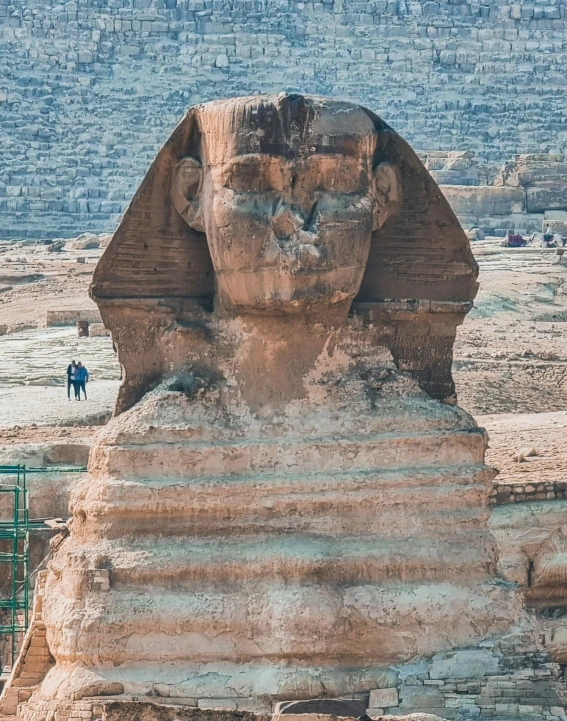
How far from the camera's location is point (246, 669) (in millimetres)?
10266

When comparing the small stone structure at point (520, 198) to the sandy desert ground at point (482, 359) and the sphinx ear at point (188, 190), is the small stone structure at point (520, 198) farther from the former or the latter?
the sphinx ear at point (188, 190)

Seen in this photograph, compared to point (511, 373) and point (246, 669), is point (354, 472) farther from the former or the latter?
point (511, 373)

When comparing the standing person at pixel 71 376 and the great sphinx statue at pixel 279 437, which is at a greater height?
the great sphinx statue at pixel 279 437

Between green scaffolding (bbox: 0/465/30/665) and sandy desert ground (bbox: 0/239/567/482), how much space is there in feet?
6.02

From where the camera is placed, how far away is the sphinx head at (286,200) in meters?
10.4

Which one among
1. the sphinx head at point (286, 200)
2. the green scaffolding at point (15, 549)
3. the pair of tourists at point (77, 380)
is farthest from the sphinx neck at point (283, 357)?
the pair of tourists at point (77, 380)

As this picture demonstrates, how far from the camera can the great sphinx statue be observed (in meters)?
10.3

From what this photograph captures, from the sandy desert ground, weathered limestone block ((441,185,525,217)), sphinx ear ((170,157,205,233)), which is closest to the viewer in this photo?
sphinx ear ((170,157,205,233))

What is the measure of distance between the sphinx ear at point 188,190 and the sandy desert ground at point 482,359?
18.5ft

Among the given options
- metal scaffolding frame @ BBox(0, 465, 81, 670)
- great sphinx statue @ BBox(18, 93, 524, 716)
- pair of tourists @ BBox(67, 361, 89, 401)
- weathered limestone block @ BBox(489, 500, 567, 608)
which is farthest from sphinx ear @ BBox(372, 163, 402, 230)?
pair of tourists @ BBox(67, 361, 89, 401)

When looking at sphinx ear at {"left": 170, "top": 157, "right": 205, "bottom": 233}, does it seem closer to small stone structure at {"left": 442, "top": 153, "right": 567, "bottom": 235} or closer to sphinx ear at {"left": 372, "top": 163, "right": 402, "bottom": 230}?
sphinx ear at {"left": 372, "top": 163, "right": 402, "bottom": 230}

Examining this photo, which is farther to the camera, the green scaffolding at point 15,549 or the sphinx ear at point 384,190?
the green scaffolding at point 15,549

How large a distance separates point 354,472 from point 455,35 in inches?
5042

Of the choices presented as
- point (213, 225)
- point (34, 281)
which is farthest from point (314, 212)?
point (34, 281)
